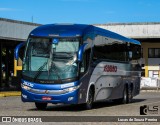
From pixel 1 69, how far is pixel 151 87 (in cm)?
1667

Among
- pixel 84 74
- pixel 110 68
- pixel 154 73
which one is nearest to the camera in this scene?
pixel 84 74

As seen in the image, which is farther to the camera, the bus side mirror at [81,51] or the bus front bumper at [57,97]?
the bus front bumper at [57,97]

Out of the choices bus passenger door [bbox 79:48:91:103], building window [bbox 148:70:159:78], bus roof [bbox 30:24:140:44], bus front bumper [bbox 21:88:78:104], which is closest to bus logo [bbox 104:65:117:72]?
bus roof [bbox 30:24:140:44]

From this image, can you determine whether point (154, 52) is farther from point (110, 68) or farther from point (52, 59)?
point (52, 59)

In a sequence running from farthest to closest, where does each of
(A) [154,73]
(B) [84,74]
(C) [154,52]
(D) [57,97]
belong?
(C) [154,52] < (A) [154,73] < (B) [84,74] < (D) [57,97]

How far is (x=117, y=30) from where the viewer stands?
65.8m

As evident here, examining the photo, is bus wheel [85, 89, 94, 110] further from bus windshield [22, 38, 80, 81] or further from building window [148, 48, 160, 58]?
building window [148, 48, 160, 58]

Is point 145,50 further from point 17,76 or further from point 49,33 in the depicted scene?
point 49,33

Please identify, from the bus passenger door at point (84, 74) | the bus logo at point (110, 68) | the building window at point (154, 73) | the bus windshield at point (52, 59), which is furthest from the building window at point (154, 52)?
the bus windshield at point (52, 59)

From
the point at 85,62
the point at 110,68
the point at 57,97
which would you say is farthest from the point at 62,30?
the point at 110,68

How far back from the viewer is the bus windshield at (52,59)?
1884cm

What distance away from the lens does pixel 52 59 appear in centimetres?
1903

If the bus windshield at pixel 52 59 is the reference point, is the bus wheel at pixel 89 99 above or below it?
below

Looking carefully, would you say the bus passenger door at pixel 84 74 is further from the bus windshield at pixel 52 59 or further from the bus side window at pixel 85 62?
the bus windshield at pixel 52 59
